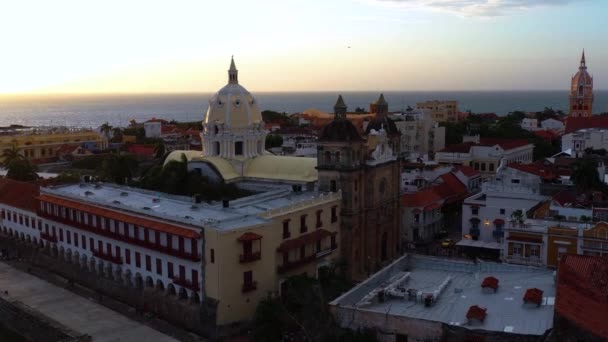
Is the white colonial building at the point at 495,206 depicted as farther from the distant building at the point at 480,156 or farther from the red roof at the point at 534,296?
the distant building at the point at 480,156

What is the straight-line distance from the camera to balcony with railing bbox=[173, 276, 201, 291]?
37938 millimetres

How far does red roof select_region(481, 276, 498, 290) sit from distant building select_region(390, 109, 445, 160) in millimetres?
71225

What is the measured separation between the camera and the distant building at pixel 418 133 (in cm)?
10156

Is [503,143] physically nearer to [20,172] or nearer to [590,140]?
[590,140]

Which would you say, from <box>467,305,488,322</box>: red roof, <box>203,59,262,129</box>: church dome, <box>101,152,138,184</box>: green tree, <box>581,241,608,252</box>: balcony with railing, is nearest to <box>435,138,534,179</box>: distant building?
<box>203,59,262,129</box>: church dome

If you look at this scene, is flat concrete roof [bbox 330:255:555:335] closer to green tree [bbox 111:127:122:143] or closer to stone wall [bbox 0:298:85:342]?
stone wall [bbox 0:298:85:342]

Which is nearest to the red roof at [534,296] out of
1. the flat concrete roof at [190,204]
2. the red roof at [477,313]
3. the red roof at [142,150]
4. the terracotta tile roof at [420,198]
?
the red roof at [477,313]

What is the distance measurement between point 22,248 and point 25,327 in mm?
17128

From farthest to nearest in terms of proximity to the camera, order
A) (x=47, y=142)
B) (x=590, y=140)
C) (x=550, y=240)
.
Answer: (x=47, y=142) → (x=590, y=140) → (x=550, y=240)

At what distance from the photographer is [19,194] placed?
5788 cm

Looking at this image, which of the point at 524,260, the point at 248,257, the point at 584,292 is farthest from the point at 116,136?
the point at 584,292

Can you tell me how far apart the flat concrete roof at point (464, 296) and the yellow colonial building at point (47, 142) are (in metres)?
83.4

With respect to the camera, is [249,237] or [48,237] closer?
[249,237]

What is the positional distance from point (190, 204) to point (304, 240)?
30.1ft
